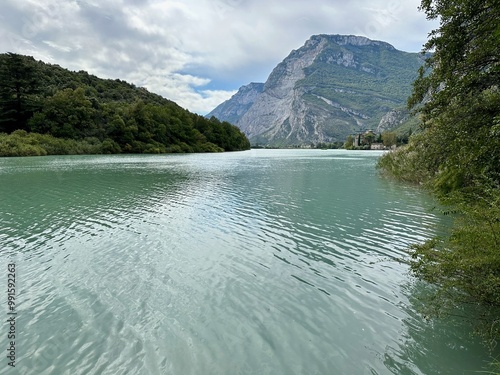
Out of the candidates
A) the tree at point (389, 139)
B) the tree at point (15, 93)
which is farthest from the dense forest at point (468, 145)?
the tree at point (389, 139)

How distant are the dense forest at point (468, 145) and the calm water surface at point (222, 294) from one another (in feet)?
2.87

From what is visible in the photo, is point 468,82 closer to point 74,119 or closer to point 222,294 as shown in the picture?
point 222,294

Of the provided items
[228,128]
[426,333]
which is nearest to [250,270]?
[426,333]

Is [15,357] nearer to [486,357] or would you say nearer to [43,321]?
[43,321]

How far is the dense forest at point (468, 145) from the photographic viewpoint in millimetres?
5508

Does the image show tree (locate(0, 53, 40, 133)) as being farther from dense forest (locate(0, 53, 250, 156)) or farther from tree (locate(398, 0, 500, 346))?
tree (locate(398, 0, 500, 346))

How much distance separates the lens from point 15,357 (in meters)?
4.97

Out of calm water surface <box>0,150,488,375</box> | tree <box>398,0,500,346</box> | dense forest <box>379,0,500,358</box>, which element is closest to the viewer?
calm water surface <box>0,150,488,375</box>

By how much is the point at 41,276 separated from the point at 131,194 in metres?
12.9

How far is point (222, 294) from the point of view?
723 centimetres

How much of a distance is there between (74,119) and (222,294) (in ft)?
248

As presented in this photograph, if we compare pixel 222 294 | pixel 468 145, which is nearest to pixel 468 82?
pixel 468 145

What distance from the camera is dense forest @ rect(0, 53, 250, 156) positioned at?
2485 inches

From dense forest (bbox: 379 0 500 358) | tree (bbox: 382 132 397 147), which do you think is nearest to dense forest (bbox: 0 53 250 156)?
dense forest (bbox: 379 0 500 358)
